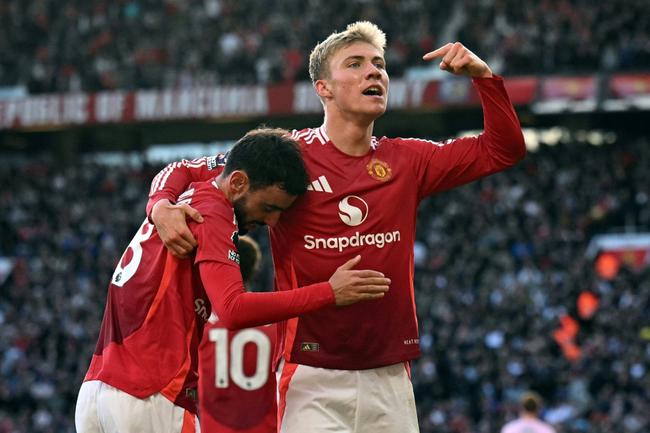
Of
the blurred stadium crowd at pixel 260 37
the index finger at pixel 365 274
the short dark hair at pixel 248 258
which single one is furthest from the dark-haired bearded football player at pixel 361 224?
the blurred stadium crowd at pixel 260 37

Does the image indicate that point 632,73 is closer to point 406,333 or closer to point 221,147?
point 221,147

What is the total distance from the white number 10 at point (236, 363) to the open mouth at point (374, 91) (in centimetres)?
312

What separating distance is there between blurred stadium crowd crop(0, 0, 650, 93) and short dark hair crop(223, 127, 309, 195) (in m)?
19.5

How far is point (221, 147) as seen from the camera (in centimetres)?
2853

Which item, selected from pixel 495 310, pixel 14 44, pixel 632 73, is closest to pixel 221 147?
pixel 14 44

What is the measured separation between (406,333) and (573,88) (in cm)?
1927

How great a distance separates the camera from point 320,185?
493 cm

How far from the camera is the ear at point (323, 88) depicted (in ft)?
16.8

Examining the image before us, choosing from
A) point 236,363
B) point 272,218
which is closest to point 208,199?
point 272,218

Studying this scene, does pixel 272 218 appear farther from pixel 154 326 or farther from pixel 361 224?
pixel 154 326

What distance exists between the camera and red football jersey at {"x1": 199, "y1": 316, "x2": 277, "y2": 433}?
7.61 metres

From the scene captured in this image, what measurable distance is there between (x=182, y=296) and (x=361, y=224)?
81 centimetres

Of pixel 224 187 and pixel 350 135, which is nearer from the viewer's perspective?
pixel 224 187

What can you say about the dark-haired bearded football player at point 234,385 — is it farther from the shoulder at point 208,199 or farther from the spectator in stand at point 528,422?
the spectator in stand at point 528,422
